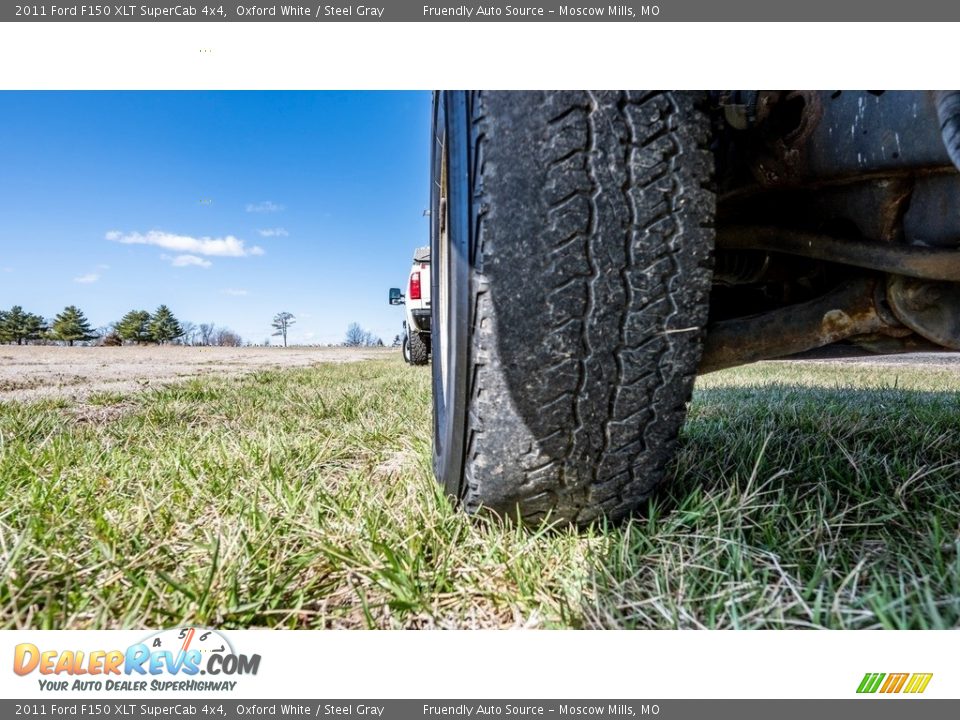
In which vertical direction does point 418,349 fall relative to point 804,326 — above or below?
below

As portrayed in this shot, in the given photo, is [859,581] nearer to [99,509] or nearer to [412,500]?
[412,500]

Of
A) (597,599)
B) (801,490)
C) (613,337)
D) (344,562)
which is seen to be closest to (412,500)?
(344,562)

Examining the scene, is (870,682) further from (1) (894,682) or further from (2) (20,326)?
(2) (20,326)

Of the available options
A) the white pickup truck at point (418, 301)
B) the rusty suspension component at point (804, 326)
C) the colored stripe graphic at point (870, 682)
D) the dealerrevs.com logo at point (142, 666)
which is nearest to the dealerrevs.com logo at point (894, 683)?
the colored stripe graphic at point (870, 682)

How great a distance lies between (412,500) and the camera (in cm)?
106

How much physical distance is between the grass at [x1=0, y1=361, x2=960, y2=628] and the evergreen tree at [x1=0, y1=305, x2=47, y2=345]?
161 feet

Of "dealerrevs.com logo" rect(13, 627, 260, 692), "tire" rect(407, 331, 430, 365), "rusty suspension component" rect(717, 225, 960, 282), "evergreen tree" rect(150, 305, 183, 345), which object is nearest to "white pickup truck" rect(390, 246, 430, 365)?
"tire" rect(407, 331, 430, 365)

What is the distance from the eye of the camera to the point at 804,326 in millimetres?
1012

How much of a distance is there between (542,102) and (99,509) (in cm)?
114

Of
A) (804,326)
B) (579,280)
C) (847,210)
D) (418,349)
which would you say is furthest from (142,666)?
(418,349)

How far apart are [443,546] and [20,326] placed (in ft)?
175

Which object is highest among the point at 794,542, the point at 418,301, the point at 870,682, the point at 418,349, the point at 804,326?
the point at 418,301

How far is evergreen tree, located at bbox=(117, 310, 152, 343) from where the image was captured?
35.8 meters

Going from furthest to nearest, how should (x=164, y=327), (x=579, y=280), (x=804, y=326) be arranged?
1. (x=164, y=327)
2. (x=804, y=326)
3. (x=579, y=280)
